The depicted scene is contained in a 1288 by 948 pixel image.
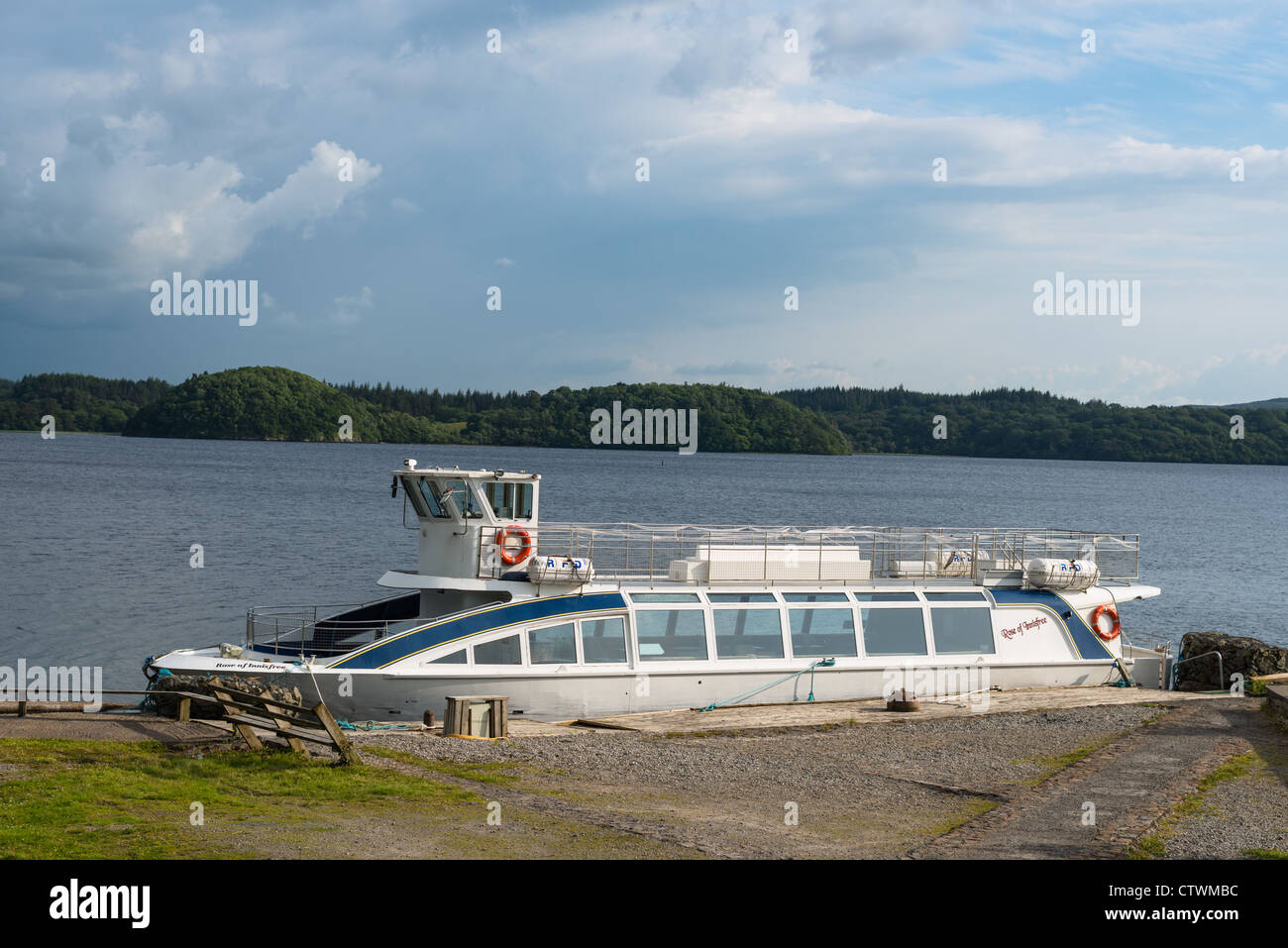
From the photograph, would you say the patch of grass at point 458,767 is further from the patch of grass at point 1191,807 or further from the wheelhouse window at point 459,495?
the patch of grass at point 1191,807

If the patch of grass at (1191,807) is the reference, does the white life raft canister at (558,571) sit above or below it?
above

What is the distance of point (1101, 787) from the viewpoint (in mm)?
15312

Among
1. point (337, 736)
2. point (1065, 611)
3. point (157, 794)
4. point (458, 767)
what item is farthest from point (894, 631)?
point (157, 794)

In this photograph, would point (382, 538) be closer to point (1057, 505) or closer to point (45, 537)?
point (45, 537)

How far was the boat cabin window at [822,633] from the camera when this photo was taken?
24.5 m

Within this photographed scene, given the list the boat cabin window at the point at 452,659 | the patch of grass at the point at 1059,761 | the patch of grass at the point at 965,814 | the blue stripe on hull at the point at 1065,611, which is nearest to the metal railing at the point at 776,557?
the blue stripe on hull at the point at 1065,611

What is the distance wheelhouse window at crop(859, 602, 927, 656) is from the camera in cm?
2506

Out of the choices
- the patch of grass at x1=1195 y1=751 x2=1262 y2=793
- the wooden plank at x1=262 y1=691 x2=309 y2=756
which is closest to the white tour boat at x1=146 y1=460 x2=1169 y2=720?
the wooden plank at x1=262 y1=691 x2=309 y2=756

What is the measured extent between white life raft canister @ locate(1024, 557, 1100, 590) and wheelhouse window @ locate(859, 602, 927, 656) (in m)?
3.24

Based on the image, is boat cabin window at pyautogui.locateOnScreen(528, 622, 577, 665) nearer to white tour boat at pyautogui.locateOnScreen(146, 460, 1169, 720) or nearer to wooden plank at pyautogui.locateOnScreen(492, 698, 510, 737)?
white tour boat at pyautogui.locateOnScreen(146, 460, 1169, 720)

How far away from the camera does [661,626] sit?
23453mm

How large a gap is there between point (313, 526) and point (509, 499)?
5466cm

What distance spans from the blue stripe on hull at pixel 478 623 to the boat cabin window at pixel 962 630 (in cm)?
731

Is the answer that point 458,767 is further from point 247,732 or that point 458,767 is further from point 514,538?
point 514,538
